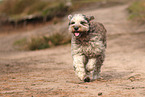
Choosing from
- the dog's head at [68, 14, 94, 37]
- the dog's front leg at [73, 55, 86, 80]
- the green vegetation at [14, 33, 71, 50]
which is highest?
the dog's head at [68, 14, 94, 37]

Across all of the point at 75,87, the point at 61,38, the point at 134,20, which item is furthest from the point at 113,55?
the point at 134,20

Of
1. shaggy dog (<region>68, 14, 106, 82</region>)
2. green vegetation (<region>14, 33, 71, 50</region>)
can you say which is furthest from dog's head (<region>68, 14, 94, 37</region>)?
green vegetation (<region>14, 33, 71, 50</region>)

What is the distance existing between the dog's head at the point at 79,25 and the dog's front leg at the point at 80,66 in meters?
0.56

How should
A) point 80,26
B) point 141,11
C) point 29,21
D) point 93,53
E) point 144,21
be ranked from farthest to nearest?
point 29,21 < point 141,11 < point 144,21 < point 93,53 < point 80,26

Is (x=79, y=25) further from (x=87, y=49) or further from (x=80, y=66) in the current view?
(x=80, y=66)

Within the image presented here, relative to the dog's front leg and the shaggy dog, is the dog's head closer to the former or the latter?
the shaggy dog

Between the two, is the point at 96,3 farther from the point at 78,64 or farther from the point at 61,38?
the point at 78,64

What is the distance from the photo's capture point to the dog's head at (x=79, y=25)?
233 inches

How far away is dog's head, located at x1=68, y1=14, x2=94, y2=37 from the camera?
19.4ft

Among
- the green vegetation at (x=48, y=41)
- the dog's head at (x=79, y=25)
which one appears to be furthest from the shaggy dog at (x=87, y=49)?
the green vegetation at (x=48, y=41)

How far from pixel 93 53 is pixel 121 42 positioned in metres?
9.10

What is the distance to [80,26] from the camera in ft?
19.6

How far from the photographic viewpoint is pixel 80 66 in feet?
20.6

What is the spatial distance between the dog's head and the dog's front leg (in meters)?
0.56
